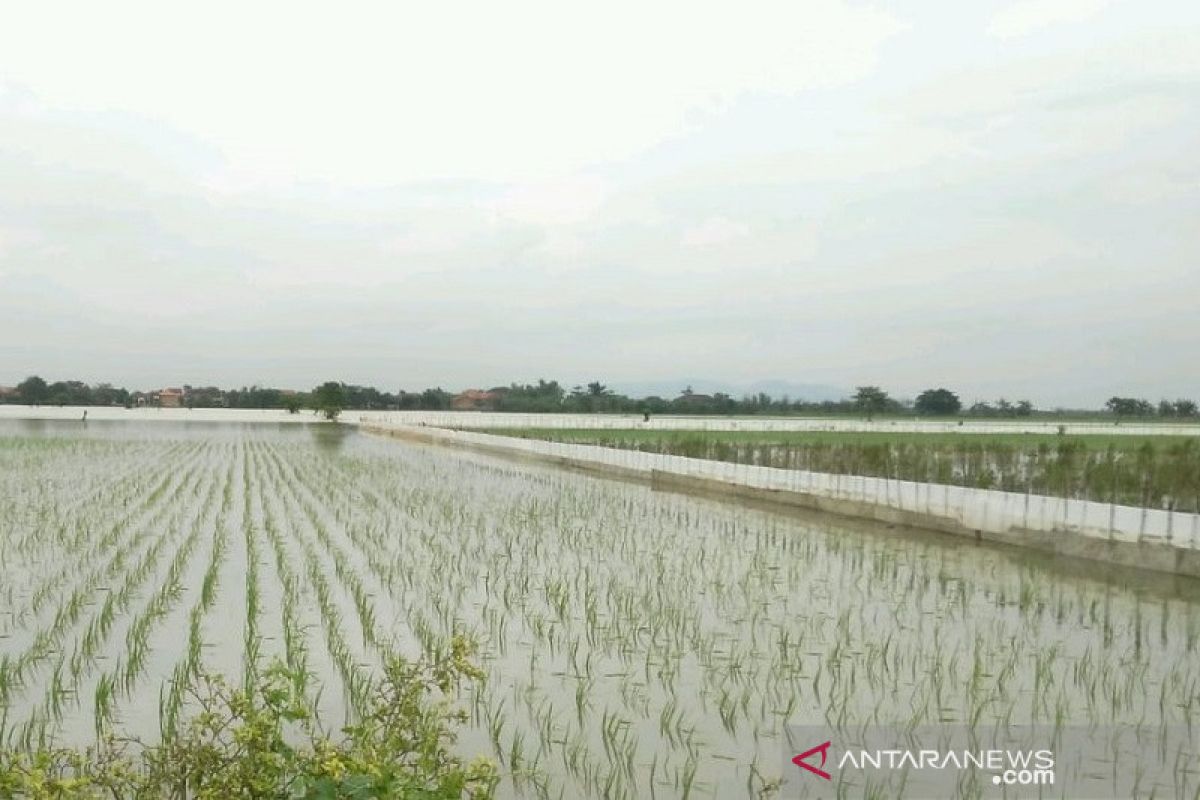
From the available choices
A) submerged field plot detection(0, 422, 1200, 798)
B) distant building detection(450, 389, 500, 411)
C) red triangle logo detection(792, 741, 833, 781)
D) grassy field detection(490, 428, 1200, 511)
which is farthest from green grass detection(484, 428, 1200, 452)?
distant building detection(450, 389, 500, 411)

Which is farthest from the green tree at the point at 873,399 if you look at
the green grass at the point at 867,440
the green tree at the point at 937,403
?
the green grass at the point at 867,440

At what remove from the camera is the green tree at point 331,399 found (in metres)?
54.8

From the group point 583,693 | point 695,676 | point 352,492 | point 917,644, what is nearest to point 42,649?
point 583,693

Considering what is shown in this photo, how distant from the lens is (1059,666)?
4.64 m

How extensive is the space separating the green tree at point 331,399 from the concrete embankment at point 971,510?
41.7m

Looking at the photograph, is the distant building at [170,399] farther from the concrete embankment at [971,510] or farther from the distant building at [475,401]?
the concrete embankment at [971,510]

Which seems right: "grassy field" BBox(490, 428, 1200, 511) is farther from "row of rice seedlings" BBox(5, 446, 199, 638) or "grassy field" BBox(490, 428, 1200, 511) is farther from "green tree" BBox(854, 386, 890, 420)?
"green tree" BBox(854, 386, 890, 420)

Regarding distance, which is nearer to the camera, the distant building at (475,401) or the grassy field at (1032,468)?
the grassy field at (1032,468)

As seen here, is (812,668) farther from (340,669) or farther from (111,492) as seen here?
(111,492)

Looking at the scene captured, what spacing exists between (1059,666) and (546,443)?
656 inches

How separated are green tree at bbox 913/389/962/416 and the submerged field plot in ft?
200

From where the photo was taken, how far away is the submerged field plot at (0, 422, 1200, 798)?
3.78 metres

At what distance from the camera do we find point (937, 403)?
67.6m

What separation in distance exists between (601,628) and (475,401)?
Answer: 74075mm
